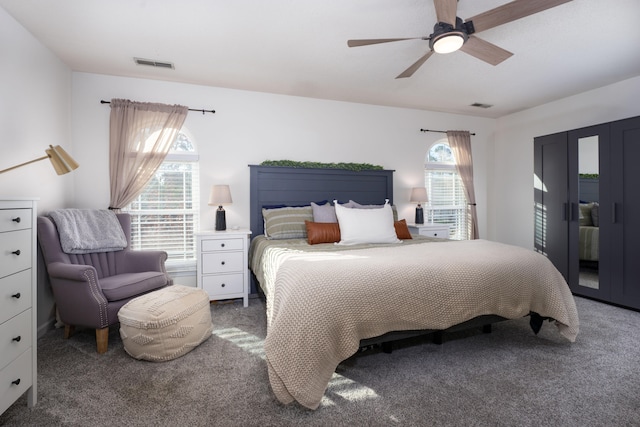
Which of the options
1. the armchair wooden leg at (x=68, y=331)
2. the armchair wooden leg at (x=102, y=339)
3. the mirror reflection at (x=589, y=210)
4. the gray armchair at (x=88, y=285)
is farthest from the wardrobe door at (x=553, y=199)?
the armchair wooden leg at (x=68, y=331)

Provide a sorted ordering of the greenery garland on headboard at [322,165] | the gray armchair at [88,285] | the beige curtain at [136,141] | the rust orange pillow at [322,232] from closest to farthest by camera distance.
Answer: the gray armchair at [88,285] → the rust orange pillow at [322,232] → the beige curtain at [136,141] → the greenery garland on headboard at [322,165]

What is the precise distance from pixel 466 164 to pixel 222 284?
4.16 meters

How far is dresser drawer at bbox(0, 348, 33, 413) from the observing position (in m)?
1.43

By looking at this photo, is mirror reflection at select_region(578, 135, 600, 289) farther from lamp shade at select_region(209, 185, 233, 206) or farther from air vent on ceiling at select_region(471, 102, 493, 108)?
lamp shade at select_region(209, 185, 233, 206)

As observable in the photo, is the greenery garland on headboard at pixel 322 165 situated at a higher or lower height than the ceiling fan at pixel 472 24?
lower

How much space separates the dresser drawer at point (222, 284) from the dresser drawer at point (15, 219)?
173cm

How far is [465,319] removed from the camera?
1927mm

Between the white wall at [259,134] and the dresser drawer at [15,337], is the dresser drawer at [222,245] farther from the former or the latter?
the dresser drawer at [15,337]

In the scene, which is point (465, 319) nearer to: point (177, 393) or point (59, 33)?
point (177, 393)

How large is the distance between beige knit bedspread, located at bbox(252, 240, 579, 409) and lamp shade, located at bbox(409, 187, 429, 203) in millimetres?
2053

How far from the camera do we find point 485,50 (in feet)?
7.71

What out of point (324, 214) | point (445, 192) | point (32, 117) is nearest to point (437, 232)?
point (445, 192)

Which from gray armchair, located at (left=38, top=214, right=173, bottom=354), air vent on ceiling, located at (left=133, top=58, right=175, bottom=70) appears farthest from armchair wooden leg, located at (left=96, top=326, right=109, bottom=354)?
air vent on ceiling, located at (left=133, top=58, right=175, bottom=70)

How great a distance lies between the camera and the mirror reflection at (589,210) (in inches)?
137
